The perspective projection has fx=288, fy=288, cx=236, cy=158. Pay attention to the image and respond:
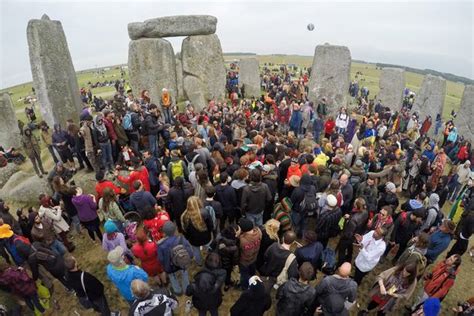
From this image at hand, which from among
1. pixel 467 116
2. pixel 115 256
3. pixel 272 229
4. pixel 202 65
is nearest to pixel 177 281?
pixel 115 256

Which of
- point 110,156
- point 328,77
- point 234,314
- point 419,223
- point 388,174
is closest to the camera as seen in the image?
point 234,314

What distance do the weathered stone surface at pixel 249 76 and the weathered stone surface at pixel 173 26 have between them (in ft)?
17.8

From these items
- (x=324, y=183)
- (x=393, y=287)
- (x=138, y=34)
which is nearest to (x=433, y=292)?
(x=393, y=287)

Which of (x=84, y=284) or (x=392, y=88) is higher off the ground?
(x=392, y=88)

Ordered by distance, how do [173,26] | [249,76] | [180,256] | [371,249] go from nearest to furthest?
[180,256]
[371,249]
[173,26]
[249,76]

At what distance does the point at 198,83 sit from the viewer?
20453 millimetres

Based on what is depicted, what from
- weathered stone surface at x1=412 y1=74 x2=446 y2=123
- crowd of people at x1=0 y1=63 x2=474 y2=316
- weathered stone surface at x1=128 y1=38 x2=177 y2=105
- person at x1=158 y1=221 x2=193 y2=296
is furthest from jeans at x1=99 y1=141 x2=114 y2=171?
weathered stone surface at x1=412 y1=74 x2=446 y2=123

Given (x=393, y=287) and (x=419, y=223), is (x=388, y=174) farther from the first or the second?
(x=393, y=287)

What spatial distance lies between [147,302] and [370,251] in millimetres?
4393

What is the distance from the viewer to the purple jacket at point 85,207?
6.76 meters

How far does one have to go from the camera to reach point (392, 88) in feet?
79.8

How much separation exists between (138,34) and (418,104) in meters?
20.8

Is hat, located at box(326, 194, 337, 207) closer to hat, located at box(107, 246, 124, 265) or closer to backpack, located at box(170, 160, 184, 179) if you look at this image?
backpack, located at box(170, 160, 184, 179)

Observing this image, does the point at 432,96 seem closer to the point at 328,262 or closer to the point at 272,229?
the point at 328,262
